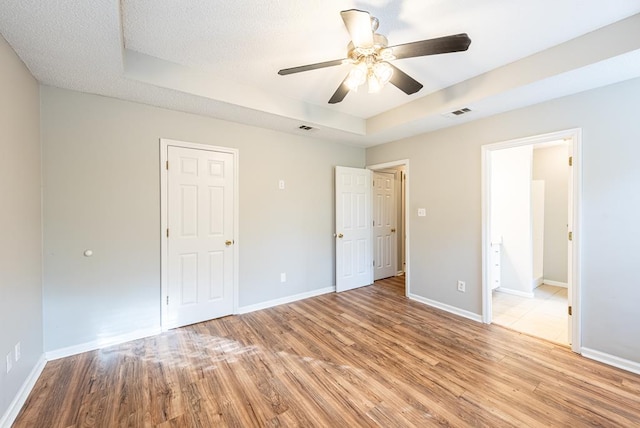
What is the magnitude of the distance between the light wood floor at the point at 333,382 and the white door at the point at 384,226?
199 centimetres

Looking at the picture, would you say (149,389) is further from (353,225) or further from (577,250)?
(577,250)

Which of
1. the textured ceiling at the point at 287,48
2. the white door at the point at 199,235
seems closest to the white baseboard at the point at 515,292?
the textured ceiling at the point at 287,48

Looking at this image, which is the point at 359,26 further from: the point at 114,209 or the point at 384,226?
the point at 384,226

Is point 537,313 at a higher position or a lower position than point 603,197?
lower

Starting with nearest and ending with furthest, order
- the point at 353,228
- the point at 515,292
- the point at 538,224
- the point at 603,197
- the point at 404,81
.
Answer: the point at 404,81 < the point at 603,197 < the point at 515,292 < the point at 353,228 < the point at 538,224

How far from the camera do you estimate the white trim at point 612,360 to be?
2127mm

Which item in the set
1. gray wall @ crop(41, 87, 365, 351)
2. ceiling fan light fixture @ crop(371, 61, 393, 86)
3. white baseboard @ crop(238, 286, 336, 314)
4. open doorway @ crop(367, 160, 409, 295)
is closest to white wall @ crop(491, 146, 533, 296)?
open doorway @ crop(367, 160, 409, 295)

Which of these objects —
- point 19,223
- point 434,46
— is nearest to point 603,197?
point 434,46

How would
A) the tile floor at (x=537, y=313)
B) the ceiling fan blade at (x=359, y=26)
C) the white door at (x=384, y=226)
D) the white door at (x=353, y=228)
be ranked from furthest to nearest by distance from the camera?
the white door at (x=384, y=226) → the white door at (x=353, y=228) → the tile floor at (x=537, y=313) → the ceiling fan blade at (x=359, y=26)

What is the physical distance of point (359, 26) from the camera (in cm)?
152

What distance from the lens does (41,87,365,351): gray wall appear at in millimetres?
2363

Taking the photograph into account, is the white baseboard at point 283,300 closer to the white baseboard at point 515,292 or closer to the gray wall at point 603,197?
the gray wall at point 603,197

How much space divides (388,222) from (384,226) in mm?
137

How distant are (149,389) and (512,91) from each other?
12.8ft
